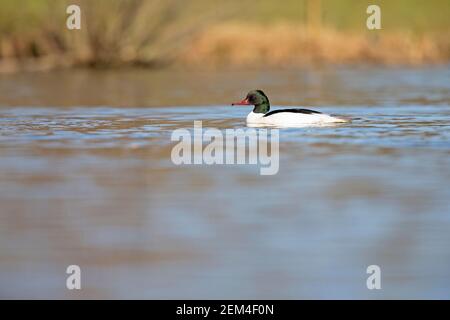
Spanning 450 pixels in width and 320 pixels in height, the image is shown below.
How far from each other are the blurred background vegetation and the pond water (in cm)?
1761

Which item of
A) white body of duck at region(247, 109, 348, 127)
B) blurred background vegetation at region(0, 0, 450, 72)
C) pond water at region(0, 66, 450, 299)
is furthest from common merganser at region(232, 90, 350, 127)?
blurred background vegetation at region(0, 0, 450, 72)

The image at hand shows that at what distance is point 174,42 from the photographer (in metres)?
33.6

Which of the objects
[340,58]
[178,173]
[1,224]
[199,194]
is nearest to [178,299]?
[1,224]

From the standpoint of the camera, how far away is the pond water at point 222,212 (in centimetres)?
575

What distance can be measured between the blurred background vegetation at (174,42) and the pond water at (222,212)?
57.8 ft

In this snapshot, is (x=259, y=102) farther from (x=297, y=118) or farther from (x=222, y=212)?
(x=222, y=212)

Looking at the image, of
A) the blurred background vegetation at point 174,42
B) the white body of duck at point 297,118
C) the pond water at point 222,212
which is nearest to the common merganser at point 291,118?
the white body of duck at point 297,118

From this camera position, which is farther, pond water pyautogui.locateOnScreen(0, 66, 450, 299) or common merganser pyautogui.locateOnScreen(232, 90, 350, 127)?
common merganser pyautogui.locateOnScreen(232, 90, 350, 127)

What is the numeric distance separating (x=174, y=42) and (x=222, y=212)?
26484mm

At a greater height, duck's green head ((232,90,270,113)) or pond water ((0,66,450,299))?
duck's green head ((232,90,270,113))

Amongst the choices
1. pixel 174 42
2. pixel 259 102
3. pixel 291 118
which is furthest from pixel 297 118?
pixel 174 42

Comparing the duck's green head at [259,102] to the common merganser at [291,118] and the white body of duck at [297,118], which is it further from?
the white body of duck at [297,118]

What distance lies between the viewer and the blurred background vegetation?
1261 inches

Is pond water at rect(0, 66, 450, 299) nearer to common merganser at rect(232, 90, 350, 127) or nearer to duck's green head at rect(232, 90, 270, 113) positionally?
common merganser at rect(232, 90, 350, 127)
